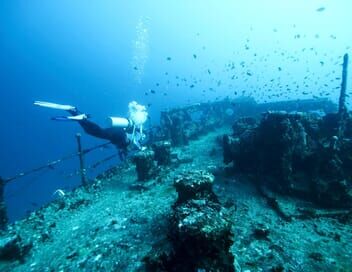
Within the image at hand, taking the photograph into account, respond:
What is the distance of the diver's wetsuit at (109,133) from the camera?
10.6 metres

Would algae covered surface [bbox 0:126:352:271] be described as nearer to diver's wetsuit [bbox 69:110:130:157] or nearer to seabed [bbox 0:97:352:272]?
seabed [bbox 0:97:352:272]

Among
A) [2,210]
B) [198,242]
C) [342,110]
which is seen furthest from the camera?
[342,110]

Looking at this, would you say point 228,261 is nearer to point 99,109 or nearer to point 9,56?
point 99,109

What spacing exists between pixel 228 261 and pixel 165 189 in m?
5.46

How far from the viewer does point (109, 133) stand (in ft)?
36.4

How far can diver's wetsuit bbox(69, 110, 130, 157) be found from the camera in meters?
10.6

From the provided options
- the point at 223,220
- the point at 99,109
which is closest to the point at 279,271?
the point at 223,220

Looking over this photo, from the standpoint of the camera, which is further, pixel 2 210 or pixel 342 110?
pixel 342 110

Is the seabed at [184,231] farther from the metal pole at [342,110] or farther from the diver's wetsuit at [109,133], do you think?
the metal pole at [342,110]

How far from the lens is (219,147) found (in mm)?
15219


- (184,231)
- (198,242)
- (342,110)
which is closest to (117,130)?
(184,231)

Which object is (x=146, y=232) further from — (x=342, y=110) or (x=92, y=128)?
(x=342, y=110)

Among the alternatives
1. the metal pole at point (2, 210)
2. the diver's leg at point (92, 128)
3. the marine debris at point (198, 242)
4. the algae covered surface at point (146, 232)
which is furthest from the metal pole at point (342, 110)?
the metal pole at point (2, 210)

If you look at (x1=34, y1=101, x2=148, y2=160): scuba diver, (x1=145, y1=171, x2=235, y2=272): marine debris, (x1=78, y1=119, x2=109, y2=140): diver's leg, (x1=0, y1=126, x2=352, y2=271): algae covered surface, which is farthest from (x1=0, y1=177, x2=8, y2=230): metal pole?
(x1=145, y1=171, x2=235, y2=272): marine debris
